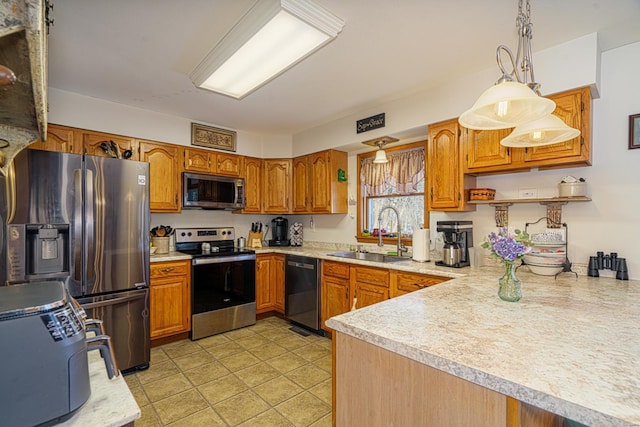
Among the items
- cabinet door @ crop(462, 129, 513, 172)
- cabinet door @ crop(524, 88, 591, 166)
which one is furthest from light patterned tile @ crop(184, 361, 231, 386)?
cabinet door @ crop(524, 88, 591, 166)

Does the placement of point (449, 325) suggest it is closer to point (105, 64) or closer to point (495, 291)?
point (495, 291)

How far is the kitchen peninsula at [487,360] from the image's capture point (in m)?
0.77

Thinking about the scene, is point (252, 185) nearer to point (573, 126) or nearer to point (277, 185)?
point (277, 185)

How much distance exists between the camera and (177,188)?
11.3 ft

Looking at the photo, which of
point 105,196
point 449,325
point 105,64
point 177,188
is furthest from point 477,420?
point 177,188

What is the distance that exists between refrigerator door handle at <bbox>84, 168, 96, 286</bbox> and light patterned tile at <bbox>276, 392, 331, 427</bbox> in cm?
179

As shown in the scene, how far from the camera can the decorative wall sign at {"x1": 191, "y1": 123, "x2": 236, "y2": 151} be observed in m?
3.68

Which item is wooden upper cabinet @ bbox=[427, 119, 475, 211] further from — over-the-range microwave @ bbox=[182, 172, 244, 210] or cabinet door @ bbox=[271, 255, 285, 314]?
over-the-range microwave @ bbox=[182, 172, 244, 210]

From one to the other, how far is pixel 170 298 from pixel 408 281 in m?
2.35

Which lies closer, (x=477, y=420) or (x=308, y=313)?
(x=477, y=420)

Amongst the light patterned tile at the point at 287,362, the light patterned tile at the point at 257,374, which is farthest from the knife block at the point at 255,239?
the light patterned tile at the point at 257,374

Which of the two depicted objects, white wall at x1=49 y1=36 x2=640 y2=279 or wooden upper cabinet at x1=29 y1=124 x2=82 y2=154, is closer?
white wall at x1=49 y1=36 x2=640 y2=279

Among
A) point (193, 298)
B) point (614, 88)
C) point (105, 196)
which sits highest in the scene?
point (614, 88)

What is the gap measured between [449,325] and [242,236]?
11.6 feet
